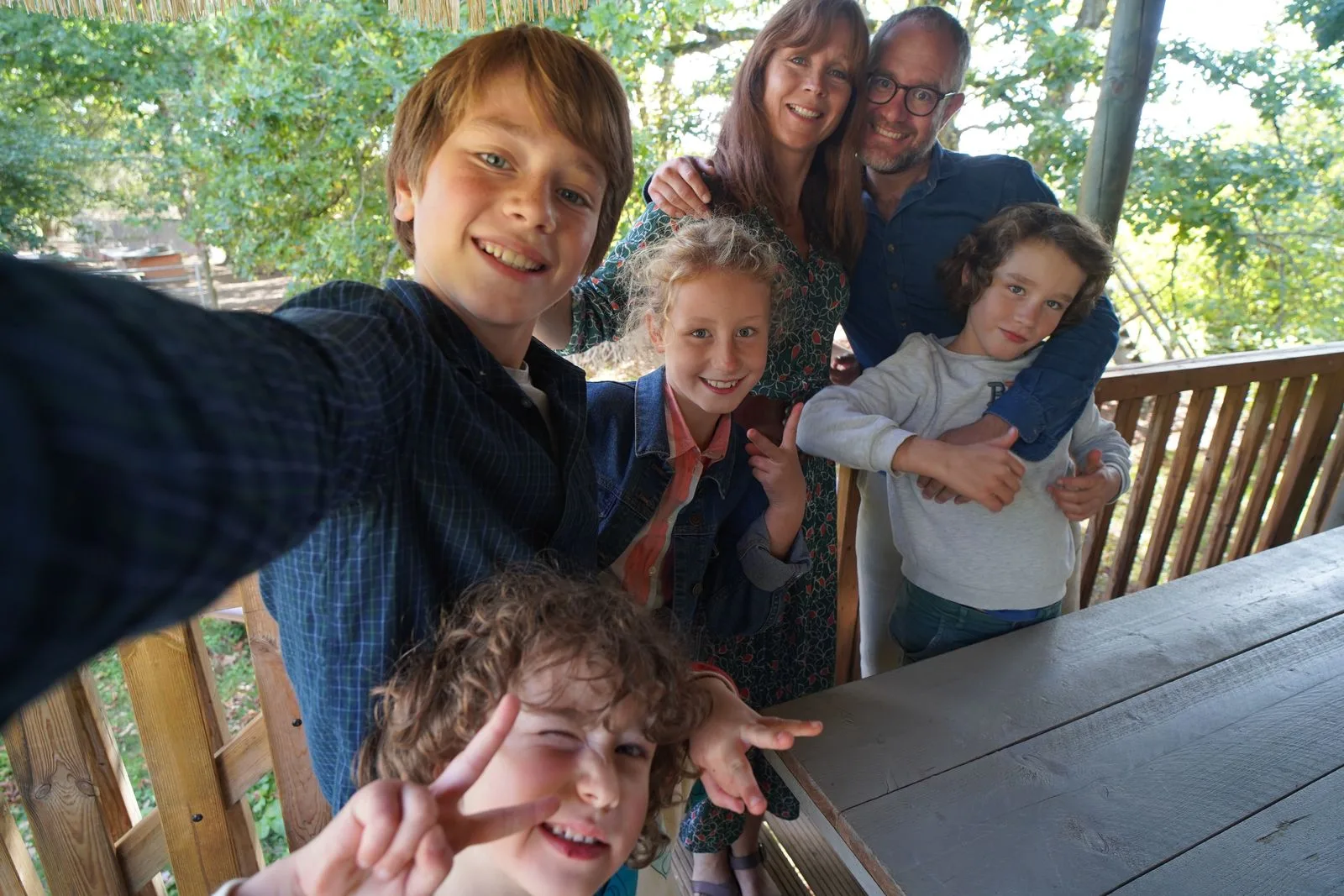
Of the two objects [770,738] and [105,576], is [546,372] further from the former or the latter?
[105,576]

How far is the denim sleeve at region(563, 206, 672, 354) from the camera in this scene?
149 cm

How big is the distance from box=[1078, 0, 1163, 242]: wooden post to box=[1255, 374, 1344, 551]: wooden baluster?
137 cm

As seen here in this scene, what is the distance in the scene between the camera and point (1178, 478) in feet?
8.89

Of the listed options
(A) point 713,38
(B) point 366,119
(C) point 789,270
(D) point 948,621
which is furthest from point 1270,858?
(A) point 713,38

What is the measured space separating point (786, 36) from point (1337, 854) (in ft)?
5.39

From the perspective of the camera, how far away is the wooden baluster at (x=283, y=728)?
50.9 inches

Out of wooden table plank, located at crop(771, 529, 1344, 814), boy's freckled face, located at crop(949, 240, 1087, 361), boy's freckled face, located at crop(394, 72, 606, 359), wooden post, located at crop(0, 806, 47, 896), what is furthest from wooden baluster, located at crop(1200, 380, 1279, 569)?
wooden post, located at crop(0, 806, 47, 896)

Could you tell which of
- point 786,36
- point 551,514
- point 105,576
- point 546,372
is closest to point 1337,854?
point 551,514

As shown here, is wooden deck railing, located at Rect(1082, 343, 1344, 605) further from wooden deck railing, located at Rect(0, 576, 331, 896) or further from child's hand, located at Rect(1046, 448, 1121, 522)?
wooden deck railing, located at Rect(0, 576, 331, 896)

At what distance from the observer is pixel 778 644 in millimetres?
1666

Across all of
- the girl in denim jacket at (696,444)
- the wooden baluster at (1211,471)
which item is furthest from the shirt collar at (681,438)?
the wooden baluster at (1211,471)

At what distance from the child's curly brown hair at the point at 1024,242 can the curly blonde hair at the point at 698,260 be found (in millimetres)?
456

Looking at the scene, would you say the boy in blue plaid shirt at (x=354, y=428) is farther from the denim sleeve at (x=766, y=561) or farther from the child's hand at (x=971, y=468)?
the child's hand at (x=971, y=468)

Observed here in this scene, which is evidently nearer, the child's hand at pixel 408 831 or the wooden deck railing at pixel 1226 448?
the child's hand at pixel 408 831
